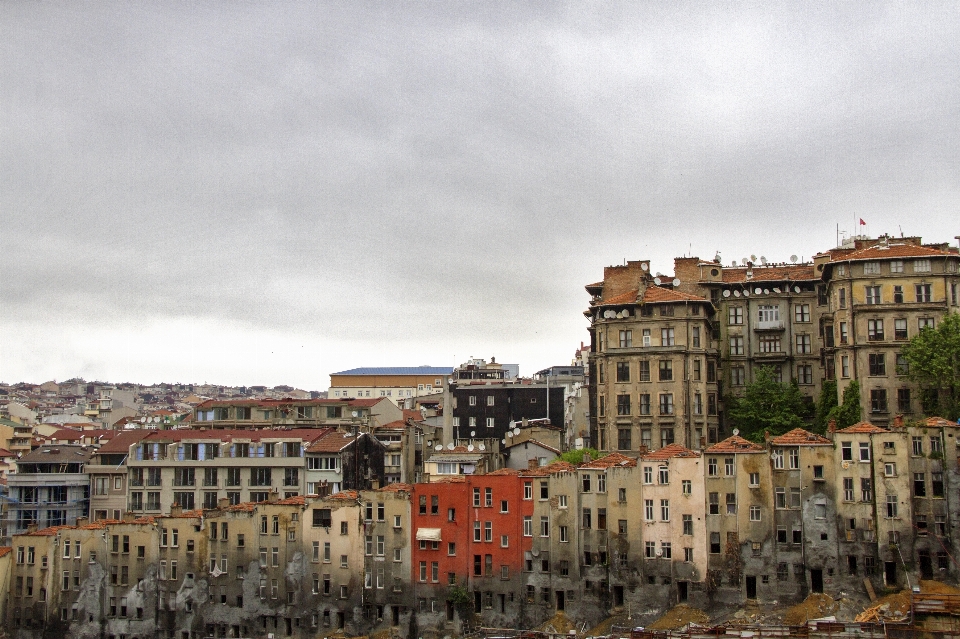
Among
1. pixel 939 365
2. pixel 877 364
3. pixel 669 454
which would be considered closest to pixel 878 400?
pixel 877 364

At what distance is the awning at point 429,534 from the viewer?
268 ft

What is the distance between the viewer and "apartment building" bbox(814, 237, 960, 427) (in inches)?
3440

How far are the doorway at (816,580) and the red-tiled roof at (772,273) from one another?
125 feet

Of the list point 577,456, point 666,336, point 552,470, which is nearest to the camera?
point 552,470

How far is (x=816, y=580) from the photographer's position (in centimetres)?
7356

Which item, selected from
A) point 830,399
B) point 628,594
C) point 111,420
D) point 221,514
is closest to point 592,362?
point 830,399

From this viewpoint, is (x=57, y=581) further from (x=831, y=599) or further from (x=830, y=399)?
(x=830, y=399)

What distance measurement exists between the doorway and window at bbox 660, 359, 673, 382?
27.3m

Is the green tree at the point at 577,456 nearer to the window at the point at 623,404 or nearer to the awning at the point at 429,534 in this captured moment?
the window at the point at 623,404

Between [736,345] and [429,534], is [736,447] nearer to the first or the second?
[429,534]

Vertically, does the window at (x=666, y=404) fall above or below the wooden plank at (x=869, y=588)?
above

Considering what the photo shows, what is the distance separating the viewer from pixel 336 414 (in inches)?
4488

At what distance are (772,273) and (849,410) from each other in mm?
22174

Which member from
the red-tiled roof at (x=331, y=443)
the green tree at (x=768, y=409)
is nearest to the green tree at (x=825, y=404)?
the green tree at (x=768, y=409)
